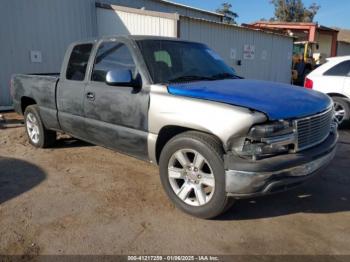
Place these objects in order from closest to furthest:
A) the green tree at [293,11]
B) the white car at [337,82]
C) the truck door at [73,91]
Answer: the truck door at [73,91]
the white car at [337,82]
the green tree at [293,11]

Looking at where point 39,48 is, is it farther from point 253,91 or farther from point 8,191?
point 253,91

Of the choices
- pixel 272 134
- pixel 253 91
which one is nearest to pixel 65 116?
pixel 253 91

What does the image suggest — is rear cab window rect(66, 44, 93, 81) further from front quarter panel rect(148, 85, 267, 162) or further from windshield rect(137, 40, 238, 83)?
front quarter panel rect(148, 85, 267, 162)

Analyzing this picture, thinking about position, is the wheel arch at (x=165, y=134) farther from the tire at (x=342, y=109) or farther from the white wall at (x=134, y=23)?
the white wall at (x=134, y=23)

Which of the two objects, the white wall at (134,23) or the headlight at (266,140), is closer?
the headlight at (266,140)

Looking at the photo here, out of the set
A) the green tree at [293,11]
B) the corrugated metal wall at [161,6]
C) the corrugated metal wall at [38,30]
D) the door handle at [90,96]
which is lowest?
the door handle at [90,96]

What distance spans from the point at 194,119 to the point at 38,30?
9.84 metres

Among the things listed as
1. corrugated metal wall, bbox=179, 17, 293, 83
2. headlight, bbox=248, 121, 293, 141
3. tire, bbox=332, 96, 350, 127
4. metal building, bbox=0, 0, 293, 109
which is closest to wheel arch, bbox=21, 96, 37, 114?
headlight, bbox=248, 121, 293, 141

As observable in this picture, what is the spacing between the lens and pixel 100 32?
13.0 m

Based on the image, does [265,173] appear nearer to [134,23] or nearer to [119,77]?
[119,77]

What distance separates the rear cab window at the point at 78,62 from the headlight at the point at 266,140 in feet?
9.07

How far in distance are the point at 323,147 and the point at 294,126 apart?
599 mm

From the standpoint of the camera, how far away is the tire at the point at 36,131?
19.6 ft

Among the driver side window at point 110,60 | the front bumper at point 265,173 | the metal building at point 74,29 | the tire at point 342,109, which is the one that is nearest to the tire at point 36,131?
the driver side window at point 110,60
